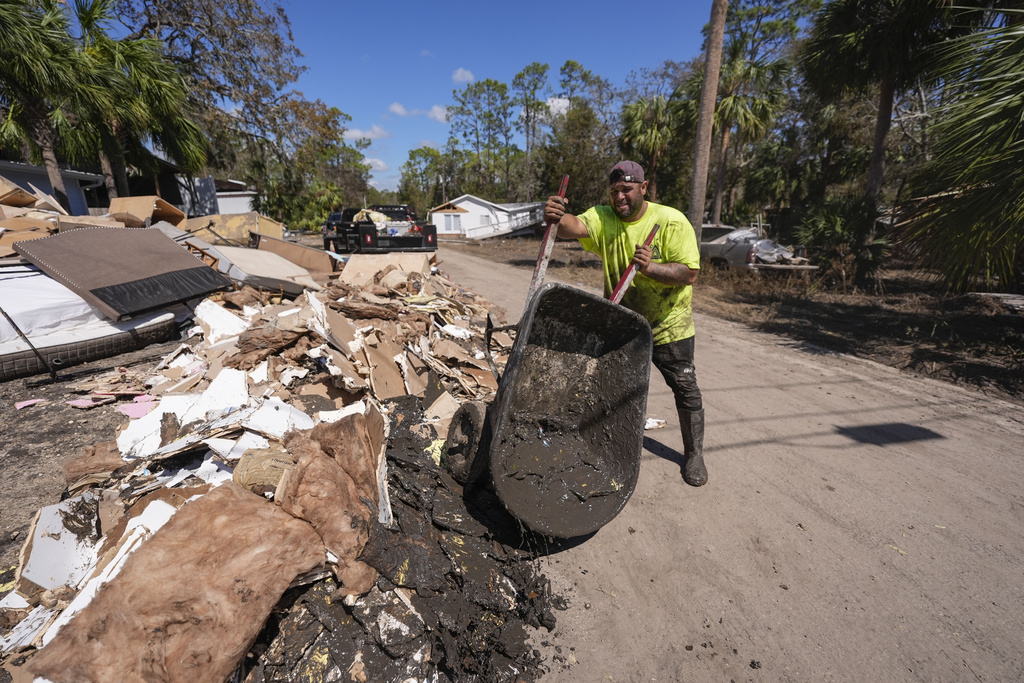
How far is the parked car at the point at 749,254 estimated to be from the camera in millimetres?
11581

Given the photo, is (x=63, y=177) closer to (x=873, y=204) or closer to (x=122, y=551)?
(x=122, y=551)

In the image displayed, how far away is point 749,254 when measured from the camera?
1227 centimetres

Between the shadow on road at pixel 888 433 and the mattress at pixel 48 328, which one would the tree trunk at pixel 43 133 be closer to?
the mattress at pixel 48 328

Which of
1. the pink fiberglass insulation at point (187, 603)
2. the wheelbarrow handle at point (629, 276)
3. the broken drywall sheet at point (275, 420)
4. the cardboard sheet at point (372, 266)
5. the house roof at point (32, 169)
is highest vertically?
the house roof at point (32, 169)

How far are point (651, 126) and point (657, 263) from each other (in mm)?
17169

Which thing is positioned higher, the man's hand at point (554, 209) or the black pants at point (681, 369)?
the man's hand at point (554, 209)

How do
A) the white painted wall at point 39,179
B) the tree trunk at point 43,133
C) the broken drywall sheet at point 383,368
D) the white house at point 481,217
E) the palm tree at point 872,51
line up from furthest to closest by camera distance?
the white house at point 481,217 → the white painted wall at point 39,179 → the palm tree at point 872,51 → the tree trunk at point 43,133 → the broken drywall sheet at point 383,368

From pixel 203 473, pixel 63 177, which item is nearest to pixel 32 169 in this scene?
pixel 63 177

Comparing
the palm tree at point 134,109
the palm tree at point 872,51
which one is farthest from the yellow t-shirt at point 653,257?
the palm tree at point 134,109

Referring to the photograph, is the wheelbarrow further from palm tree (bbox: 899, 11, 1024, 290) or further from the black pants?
palm tree (bbox: 899, 11, 1024, 290)

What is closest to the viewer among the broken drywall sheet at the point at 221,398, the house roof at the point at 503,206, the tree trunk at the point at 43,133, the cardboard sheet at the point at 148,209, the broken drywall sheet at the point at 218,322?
the broken drywall sheet at the point at 221,398

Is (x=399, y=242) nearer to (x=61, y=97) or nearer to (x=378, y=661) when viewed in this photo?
(x=61, y=97)

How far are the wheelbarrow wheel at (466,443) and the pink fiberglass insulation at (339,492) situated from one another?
0.55 m

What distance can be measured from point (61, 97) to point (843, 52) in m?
15.7
